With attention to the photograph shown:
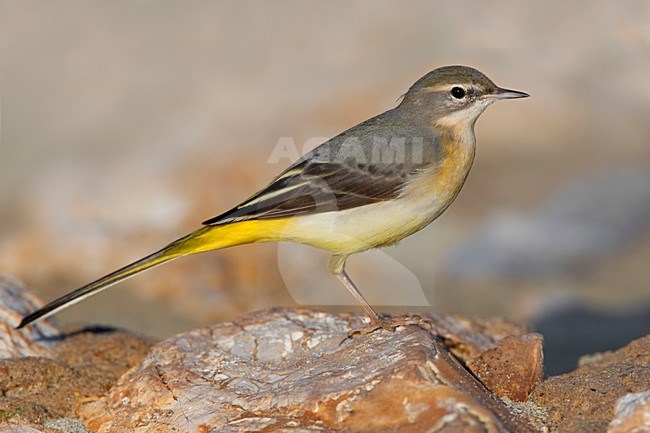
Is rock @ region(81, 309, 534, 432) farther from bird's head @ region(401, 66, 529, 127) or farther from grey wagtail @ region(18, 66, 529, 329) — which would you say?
Result: bird's head @ region(401, 66, 529, 127)

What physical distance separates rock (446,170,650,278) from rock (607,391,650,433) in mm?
6767

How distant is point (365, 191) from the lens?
693 centimetres

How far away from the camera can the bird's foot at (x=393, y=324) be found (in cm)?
645

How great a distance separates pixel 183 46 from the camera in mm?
13953

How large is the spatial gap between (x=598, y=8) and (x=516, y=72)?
1.55 m

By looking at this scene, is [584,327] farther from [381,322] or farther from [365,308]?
[381,322]

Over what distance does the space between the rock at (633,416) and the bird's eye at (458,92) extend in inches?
124

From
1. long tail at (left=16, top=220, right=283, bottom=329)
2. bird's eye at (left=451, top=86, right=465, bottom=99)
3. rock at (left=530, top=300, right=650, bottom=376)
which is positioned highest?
bird's eye at (left=451, top=86, right=465, bottom=99)

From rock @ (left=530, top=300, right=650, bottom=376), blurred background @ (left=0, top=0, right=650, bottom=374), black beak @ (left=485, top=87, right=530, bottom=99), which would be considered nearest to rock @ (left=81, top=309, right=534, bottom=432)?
black beak @ (left=485, top=87, right=530, bottom=99)

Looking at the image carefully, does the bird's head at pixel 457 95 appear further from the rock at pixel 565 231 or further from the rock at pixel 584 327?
the rock at pixel 565 231

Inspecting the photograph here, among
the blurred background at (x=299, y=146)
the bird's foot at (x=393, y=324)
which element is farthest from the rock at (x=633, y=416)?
the blurred background at (x=299, y=146)

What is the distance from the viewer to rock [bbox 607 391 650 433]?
4547mm

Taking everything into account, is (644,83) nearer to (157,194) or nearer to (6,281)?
(157,194)

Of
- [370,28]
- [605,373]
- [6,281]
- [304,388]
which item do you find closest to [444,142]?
[605,373]
